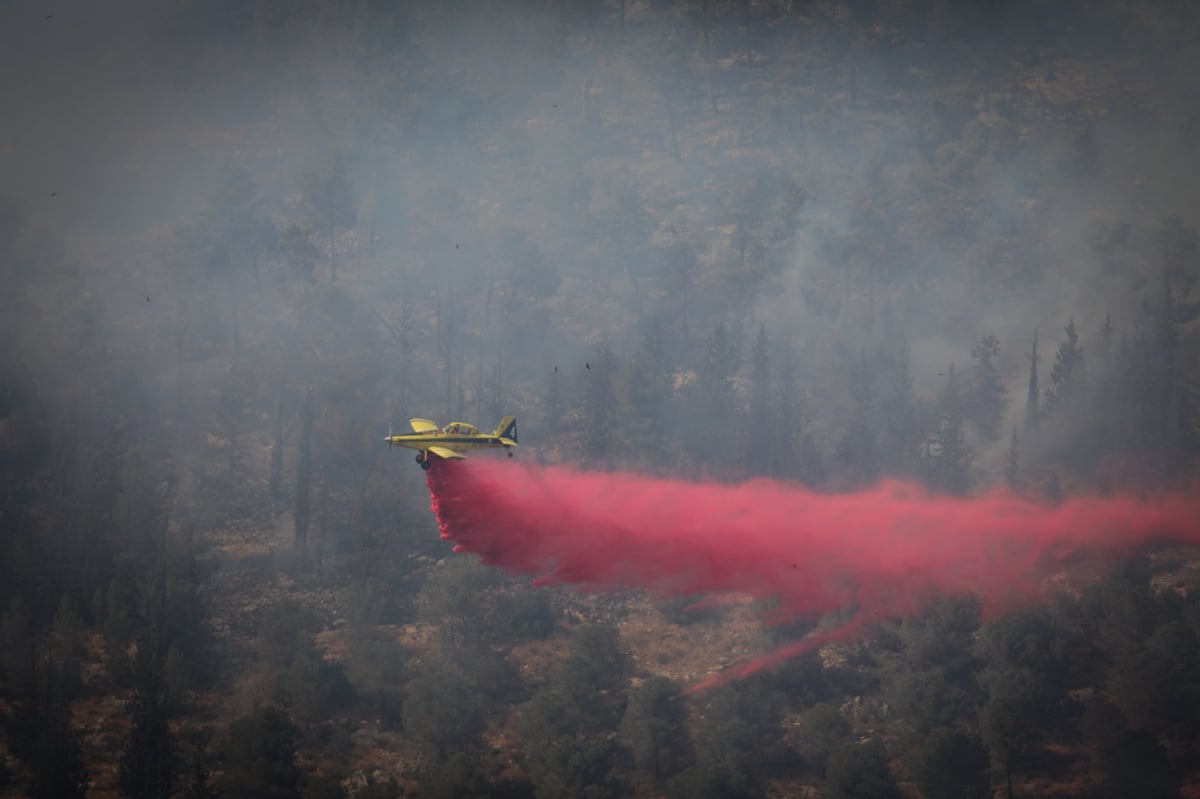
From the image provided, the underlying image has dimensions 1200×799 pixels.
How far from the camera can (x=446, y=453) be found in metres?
71.8

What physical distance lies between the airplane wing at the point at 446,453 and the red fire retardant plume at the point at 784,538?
186cm

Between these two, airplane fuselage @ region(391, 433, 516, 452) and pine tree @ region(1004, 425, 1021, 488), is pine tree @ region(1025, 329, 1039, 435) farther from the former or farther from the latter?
airplane fuselage @ region(391, 433, 516, 452)

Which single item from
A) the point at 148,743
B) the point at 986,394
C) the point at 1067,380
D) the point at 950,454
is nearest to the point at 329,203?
the point at 950,454

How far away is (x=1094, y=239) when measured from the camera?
188 meters

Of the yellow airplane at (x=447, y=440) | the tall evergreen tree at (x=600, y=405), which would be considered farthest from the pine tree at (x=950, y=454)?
the yellow airplane at (x=447, y=440)

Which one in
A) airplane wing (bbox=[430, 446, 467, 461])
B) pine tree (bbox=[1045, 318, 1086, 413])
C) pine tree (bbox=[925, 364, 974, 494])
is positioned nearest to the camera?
airplane wing (bbox=[430, 446, 467, 461])

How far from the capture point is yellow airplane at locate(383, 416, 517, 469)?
71.9 m

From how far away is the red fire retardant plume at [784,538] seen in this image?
77312mm

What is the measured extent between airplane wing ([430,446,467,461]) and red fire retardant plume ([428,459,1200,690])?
73.4 inches

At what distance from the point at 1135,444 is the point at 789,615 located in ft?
206

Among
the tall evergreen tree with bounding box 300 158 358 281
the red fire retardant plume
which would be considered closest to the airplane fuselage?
the red fire retardant plume

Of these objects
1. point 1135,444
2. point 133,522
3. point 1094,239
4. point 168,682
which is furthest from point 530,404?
point 1094,239

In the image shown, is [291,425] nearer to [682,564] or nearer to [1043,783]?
[682,564]

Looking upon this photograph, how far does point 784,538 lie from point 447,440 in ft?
112
